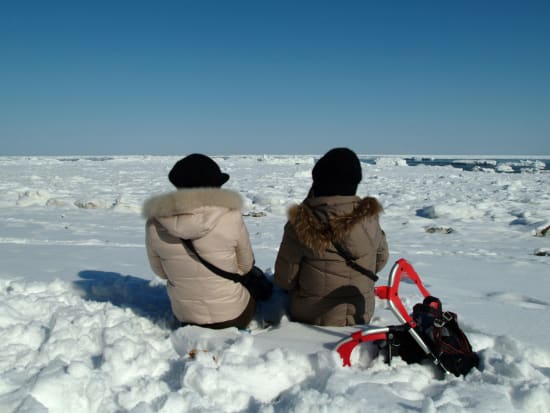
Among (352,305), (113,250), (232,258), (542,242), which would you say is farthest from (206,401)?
(542,242)

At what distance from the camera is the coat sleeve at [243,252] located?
2.53m

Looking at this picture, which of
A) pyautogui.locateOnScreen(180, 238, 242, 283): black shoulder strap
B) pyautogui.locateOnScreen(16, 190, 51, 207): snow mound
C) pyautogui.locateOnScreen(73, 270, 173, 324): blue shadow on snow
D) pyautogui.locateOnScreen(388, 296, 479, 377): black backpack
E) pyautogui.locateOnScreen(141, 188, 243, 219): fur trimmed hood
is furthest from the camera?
pyautogui.locateOnScreen(16, 190, 51, 207): snow mound

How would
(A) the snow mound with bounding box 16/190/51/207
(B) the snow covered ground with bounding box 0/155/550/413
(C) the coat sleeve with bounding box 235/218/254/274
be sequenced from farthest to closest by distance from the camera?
1. (A) the snow mound with bounding box 16/190/51/207
2. (C) the coat sleeve with bounding box 235/218/254/274
3. (B) the snow covered ground with bounding box 0/155/550/413

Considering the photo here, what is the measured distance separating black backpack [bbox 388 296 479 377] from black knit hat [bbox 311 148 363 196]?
75 cm

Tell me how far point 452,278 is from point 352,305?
6.60ft

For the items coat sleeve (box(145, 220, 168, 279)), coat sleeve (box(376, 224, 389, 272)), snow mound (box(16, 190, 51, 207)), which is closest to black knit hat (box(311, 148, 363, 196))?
coat sleeve (box(376, 224, 389, 272))

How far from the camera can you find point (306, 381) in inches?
78.1

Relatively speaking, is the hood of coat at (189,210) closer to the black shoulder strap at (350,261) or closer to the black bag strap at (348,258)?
the black bag strap at (348,258)

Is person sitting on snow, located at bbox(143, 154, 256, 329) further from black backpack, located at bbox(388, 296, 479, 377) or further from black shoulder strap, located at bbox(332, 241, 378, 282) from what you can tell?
black backpack, located at bbox(388, 296, 479, 377)

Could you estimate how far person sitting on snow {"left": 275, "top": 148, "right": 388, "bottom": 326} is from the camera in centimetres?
227

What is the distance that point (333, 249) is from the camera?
234cm

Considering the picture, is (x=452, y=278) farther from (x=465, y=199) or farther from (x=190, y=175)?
(x=465, y=199)

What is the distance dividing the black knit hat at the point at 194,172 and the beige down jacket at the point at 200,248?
0.08 metres

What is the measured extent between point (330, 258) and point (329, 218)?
259mm
